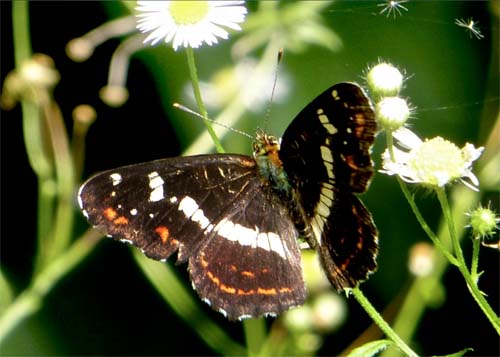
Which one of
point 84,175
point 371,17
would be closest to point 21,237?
point 84,175

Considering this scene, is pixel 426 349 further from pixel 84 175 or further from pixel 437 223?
pixel 84 175

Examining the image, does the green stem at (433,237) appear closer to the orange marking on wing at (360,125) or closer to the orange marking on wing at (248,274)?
the orange marking on wing at (360,125)

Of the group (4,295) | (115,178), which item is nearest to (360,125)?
(115,178)

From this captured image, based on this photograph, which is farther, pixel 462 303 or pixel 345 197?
pixel 462 303

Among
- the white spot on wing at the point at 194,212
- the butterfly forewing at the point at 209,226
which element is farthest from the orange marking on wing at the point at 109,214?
the white spot on wing at the point at 194,212

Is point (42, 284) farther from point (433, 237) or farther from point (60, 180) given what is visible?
point (433, 237)

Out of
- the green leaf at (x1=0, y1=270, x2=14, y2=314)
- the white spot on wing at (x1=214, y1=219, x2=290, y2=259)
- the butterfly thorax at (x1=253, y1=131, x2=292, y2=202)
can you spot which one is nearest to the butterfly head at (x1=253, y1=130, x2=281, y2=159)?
the butterfly thorax at (x1=253, y1=131, x2=292, y2=202)
